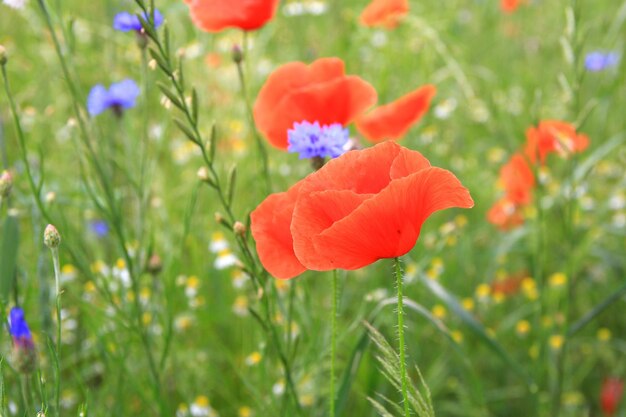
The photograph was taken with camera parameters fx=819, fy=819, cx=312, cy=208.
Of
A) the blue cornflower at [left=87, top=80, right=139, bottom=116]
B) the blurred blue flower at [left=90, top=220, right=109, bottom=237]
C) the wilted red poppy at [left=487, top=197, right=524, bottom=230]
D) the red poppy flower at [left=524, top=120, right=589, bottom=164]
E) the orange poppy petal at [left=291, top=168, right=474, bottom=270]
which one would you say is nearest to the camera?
the orange poppy petal at [left=291, top=168, right=474, bottom=270]

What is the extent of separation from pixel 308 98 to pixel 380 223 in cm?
47

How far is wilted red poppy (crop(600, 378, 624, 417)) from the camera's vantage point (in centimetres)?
173

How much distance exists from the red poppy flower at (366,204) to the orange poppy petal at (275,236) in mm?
44

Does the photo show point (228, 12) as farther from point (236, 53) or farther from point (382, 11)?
point (382, 11)

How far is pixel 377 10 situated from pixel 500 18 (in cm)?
198

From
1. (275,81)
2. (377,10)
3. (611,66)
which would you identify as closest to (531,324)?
(611,66)

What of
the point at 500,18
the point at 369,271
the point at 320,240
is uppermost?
the point at 500,18

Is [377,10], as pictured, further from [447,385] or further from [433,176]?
[433,176]

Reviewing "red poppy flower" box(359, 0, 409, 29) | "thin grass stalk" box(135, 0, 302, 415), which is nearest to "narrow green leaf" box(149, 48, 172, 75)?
"thin grass stalk" box(135, 0, 302, 415)

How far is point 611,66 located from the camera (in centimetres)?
228

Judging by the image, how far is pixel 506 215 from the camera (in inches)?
89.9

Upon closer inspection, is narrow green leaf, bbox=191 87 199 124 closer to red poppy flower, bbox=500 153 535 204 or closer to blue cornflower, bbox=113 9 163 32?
blue cornflower, bbox=113 9 163 32

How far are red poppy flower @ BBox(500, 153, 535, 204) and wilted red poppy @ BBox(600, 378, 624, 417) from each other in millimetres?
484

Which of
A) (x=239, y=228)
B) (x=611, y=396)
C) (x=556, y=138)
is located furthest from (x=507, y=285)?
(x=239, y=228)
